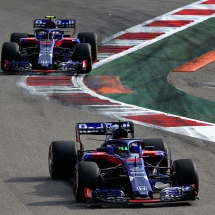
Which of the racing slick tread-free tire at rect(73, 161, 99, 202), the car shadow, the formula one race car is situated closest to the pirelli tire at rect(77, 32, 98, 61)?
the formula one race car

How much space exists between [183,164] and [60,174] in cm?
234

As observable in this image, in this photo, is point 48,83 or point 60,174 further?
point 48,83

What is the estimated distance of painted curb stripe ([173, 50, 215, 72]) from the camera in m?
25.8

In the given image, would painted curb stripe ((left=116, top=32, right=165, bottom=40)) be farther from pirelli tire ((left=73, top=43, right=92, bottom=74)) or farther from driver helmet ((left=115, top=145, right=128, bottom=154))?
driver helmet ((left=115, top=145, right=128, bottom=154))

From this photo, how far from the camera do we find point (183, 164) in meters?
13.6

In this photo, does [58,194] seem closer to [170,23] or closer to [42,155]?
[42,155]

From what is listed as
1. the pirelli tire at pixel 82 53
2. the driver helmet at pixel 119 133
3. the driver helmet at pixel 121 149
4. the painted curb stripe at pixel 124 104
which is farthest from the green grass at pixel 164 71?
the driver helmet at pixel 121 149

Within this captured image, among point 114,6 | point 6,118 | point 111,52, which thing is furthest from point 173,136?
point 114,6

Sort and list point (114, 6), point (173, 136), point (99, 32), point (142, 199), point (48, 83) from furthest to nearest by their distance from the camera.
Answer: point (114, 6), point (99, 32), point (48, 83), point (173, 136), point (142, 199)

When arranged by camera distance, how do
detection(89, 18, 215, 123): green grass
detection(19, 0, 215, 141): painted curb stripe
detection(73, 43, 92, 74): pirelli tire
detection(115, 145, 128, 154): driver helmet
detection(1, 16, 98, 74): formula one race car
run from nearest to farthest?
detection(115, 145, 128, 154): driver helmet < detection(19, 0, 215, 141): painted curb stripe < detection(89, 18, 215, 123): green grass < detection(1, 16, 98, 74): formula one race car < detection(73, 43, 92, 74): pirelli tire

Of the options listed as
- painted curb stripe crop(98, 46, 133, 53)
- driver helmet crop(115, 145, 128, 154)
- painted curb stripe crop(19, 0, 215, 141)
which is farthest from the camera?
painted curb stripe crop(98, 46, 133, 53)

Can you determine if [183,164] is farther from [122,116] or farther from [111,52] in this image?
[111,52]

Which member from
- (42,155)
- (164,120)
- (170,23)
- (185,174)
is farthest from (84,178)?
(170,23)

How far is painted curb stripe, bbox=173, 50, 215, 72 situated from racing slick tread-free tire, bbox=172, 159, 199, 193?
12250 mm
